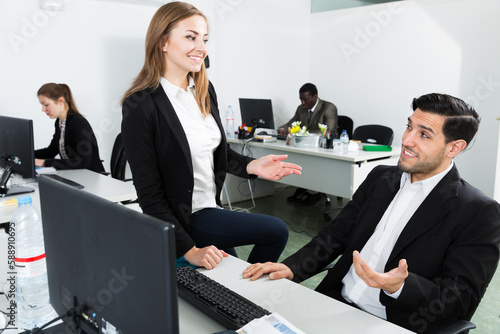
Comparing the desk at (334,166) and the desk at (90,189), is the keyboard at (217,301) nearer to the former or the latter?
the desk at (90,189)

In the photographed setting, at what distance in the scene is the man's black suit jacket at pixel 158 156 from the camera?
1.58 m

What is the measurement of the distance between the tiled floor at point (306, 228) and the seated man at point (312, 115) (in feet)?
0.49

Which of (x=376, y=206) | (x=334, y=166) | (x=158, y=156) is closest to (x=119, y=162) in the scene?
(x=334, y=166)

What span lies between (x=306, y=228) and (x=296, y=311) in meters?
3.09

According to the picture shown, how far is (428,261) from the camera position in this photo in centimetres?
133

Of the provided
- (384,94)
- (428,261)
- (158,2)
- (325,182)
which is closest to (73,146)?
(158,2)

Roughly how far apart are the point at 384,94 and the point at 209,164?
399 cm

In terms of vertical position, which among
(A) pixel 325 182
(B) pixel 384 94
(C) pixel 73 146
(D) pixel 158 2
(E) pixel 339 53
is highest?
(D) pixel 158 2

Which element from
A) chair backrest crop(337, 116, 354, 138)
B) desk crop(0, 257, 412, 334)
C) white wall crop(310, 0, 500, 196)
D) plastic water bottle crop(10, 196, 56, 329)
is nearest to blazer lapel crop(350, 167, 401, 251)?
desk crop(0, 257, 412, 334)

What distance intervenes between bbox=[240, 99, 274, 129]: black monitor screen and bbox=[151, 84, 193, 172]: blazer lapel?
2.95 m

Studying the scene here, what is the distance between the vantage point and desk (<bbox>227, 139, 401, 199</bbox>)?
140 inches

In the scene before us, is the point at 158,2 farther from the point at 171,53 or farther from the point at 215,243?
the point at 215,243

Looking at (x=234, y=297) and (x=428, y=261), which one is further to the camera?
(x=428, y=261)

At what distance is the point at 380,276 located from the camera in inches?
43.5
